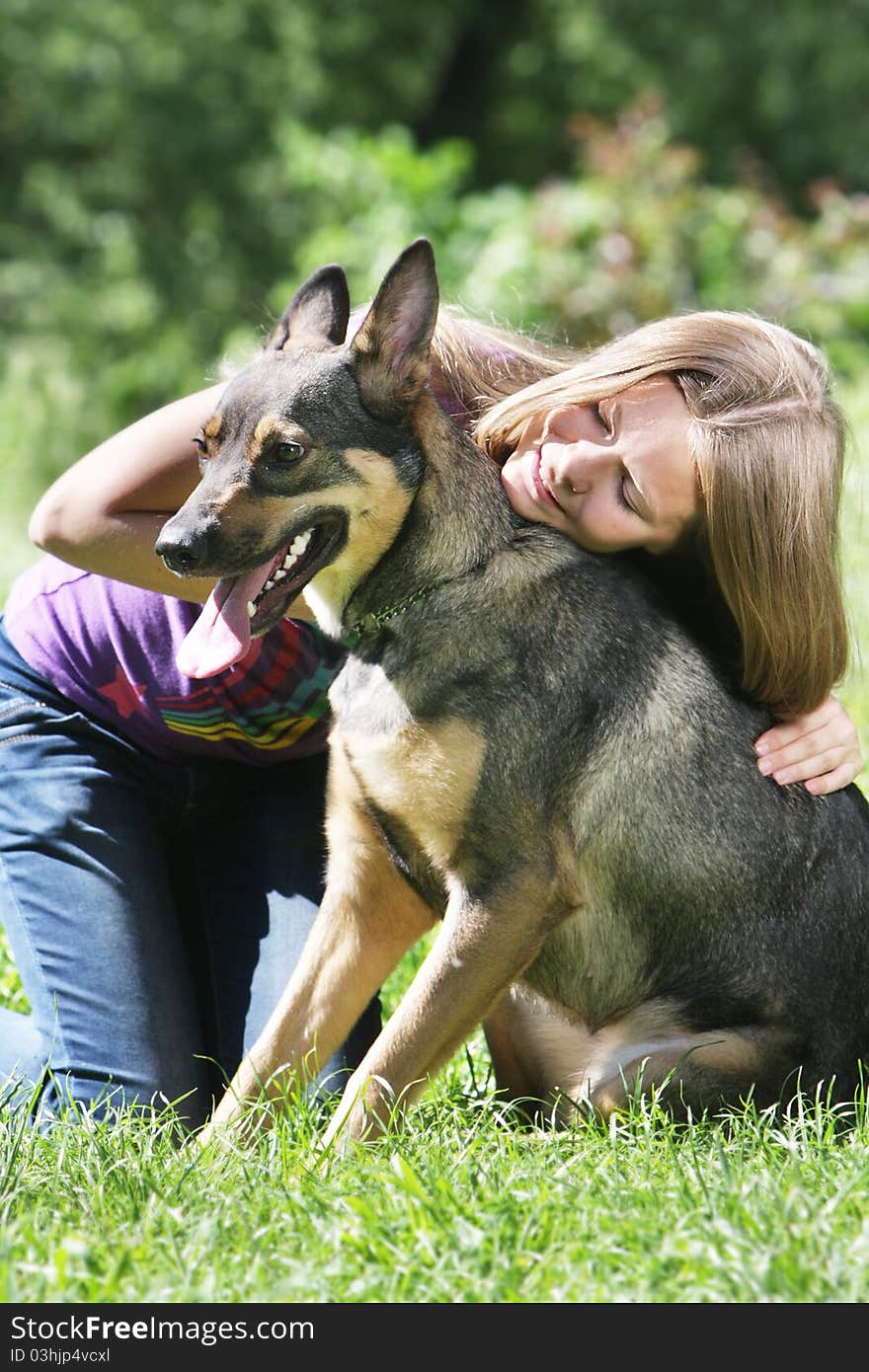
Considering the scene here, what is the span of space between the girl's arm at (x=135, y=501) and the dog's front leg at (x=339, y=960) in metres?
0.63

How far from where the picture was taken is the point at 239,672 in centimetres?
371

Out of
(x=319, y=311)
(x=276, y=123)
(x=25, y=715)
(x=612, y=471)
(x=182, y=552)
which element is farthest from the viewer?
(x=276, y=123)

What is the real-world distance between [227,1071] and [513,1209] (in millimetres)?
1526

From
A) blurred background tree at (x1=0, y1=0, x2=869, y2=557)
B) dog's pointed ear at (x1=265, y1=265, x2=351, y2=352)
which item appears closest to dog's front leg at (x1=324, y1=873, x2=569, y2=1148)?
dog's pointed ear at (x1=265, y1=265, x2=351, y2=352)

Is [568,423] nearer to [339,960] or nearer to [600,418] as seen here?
[600,418]

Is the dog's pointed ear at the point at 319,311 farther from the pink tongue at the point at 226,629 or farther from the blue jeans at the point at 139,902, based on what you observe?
the blue jeans at the point at 139,902

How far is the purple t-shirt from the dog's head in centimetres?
63

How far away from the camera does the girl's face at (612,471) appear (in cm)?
328

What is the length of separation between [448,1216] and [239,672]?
62.6 inches

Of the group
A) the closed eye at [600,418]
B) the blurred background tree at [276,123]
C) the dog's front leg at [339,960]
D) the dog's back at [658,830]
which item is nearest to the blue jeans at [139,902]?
the dog's front leg at [339,960]

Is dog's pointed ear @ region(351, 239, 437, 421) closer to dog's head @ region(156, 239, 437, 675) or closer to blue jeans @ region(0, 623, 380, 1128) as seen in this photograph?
dog's head @ region(156, 239, 437, 675)

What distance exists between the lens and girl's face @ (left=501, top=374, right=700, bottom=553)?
3283 mm

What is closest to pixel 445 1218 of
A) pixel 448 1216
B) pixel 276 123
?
pixel 448 1216

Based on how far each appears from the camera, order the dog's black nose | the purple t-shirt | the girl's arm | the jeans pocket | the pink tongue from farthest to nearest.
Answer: the jeans pocket, the purple t-shirt, the girl's arm, the pink tongue, the dog's black nose
